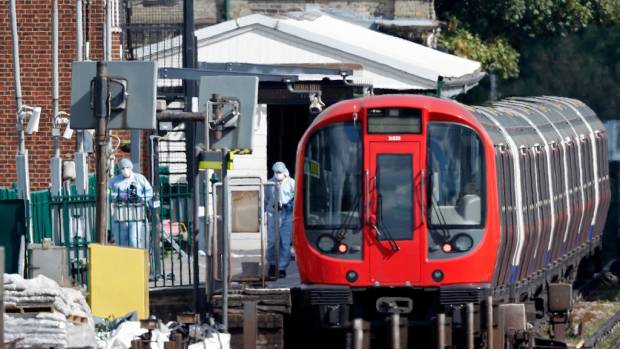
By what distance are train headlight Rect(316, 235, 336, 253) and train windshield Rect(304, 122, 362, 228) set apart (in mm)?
116

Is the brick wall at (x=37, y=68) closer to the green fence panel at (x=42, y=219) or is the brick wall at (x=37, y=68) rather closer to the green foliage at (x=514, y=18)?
the green fence panel at (x=42, y=219)

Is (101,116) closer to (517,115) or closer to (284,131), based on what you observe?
(517,115)

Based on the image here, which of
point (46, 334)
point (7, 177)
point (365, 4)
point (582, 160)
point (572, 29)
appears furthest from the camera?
point (572, 29)

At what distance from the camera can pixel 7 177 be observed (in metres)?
31.9

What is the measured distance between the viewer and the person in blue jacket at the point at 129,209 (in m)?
21.0

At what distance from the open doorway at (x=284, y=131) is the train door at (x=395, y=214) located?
51.4 ft

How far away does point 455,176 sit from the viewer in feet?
59.8

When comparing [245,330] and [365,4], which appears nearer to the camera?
[245,330]

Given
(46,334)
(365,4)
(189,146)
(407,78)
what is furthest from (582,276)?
(365,4)

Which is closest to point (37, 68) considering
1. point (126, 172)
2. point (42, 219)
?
point (126, 172)

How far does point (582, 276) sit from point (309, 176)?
11.3 metres

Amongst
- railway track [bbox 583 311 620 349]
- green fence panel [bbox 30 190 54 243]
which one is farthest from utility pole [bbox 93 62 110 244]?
railway track [bbox 583 311 620 349]

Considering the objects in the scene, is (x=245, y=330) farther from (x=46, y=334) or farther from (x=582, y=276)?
(x=582, y=276)

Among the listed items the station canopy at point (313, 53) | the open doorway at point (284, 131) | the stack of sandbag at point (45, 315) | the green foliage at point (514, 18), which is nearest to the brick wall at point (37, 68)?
the station canopy at point (313, 53)
